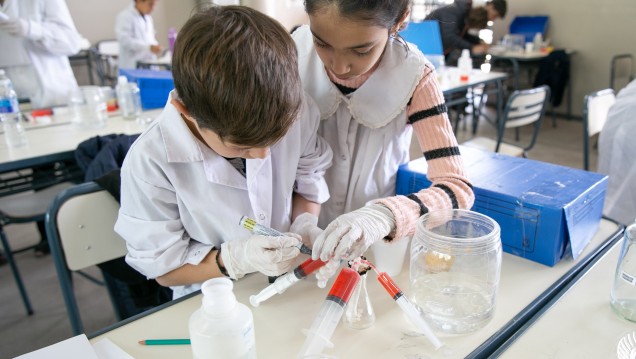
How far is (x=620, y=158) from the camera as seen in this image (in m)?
2.02

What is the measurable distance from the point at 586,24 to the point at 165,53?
181 inches

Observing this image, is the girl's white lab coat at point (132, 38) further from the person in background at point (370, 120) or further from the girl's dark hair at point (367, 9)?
the girl's dark hair at point (367, 9)

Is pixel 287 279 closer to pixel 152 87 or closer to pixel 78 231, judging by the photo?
pixel 78 231

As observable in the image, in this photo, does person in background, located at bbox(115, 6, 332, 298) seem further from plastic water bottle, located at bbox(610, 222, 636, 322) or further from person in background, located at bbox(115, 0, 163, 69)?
person in background, located at bbox(115, 0, 163, 69)

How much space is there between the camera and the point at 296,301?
880 mm

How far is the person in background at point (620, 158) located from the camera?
1.96 metres

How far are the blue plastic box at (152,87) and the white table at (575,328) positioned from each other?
85.7 inches

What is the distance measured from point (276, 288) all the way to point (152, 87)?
6.59ft

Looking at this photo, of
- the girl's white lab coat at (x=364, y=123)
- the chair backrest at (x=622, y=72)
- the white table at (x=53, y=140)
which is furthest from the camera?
the chair backrest at (x=622, y=72)

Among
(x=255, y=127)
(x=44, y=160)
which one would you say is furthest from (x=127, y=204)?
(x=44, y=160)

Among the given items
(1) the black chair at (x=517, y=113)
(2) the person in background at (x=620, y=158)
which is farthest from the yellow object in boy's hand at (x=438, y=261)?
(1) the black chair at (x=517, y=113)

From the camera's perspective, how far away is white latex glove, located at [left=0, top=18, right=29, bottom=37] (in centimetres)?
239

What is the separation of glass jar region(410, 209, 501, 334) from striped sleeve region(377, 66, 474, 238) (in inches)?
1.7

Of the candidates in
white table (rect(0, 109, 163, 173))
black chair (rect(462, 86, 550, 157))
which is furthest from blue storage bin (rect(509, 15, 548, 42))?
white table (rect(0, 109, 163, 173))
